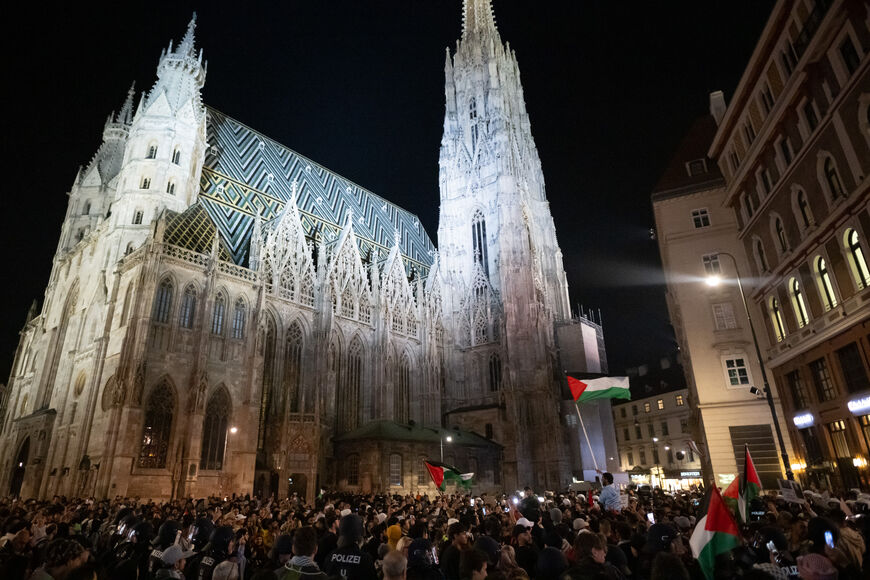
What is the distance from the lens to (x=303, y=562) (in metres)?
4.88

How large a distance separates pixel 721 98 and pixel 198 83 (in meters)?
40.4

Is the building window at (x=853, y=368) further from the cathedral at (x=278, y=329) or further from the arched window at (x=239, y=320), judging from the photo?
the arched window at (x=239, y=320)

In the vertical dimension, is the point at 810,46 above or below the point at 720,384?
above

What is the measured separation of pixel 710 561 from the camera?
5.91m

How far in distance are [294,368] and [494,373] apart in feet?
68.5

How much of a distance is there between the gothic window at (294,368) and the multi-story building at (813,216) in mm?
30573

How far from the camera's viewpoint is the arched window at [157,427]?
28.6 metres

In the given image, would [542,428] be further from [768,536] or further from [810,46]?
[768,536]

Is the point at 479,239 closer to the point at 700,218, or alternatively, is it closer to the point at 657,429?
the point at 700,218

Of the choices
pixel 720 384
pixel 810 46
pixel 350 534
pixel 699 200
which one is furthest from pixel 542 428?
pixel 350 534

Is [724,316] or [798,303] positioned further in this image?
[724,316]

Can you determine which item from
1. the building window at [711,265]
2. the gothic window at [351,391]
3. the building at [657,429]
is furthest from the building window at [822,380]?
the gothic window at [351,391]

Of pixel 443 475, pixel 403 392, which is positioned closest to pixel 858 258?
pixel 443 475

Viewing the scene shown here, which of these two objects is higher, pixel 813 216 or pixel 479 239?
pixel 479 239
